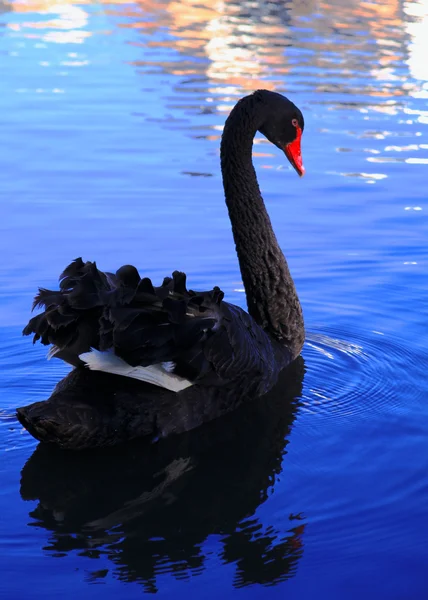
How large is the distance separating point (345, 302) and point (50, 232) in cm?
221

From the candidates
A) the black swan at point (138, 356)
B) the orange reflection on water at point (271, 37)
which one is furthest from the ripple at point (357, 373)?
the orange reflection on water at point (271, 37)

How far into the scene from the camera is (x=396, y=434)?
15.1 feet

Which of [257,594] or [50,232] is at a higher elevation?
[257,594]

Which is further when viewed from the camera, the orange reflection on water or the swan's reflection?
the orange reflection on water

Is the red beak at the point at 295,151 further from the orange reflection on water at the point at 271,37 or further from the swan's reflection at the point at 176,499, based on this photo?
the orange reflection on water at the point at 271,37

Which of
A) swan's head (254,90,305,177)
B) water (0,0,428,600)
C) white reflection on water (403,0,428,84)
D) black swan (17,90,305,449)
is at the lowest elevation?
white reflection on water (403,0,428,84)

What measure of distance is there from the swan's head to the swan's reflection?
5.27 feet

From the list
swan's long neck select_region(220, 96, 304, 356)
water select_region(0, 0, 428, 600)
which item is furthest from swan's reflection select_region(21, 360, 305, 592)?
swan's long neck select_region(220, 96, 304, 356)

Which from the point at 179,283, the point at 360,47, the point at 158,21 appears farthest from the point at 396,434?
the point at 158,21

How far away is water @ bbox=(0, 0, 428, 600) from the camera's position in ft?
11.6

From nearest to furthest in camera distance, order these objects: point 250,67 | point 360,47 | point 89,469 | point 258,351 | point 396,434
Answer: point 89,469
point 396,434
point 258,351
point 250,67
point 360,47

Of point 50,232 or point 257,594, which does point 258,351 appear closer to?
point 257,594

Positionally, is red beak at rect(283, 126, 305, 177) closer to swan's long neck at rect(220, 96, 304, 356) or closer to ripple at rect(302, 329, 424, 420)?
swan's long neck at rect(220, 96, 304, 356)

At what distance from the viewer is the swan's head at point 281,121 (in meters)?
5.66
